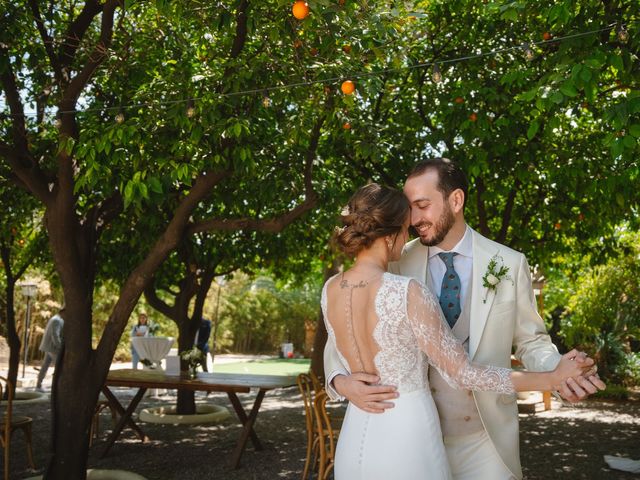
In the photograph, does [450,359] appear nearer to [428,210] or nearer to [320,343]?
[428,210]

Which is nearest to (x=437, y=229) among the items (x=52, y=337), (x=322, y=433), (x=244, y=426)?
(x=322, y=433)

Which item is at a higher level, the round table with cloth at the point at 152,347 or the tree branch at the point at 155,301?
the tree branch at the point at 155,301

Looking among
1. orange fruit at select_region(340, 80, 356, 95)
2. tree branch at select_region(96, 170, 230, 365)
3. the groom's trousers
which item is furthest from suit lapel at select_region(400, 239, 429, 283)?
tree branch at select_region(96, 170, 230, 365)

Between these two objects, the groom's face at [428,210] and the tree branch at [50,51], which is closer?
the groom's face at [428,210]

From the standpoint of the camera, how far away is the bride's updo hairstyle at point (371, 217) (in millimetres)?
2516

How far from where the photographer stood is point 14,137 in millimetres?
6008

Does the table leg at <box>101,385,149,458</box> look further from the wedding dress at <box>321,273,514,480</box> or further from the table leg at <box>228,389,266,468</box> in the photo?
the wedding dress at <box>321,273,514,480</box>

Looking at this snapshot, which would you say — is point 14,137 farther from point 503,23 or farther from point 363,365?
point 503,23

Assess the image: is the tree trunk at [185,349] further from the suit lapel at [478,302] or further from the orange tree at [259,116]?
the suit lapel at [478,302]

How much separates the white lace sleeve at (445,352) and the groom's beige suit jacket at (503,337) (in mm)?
307

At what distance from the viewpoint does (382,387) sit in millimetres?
2467

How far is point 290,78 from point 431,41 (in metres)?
3.49

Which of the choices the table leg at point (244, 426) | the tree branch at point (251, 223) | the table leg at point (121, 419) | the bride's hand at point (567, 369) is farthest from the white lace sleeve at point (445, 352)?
the table leg at point (121, 419)

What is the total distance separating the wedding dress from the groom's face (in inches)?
14.2
